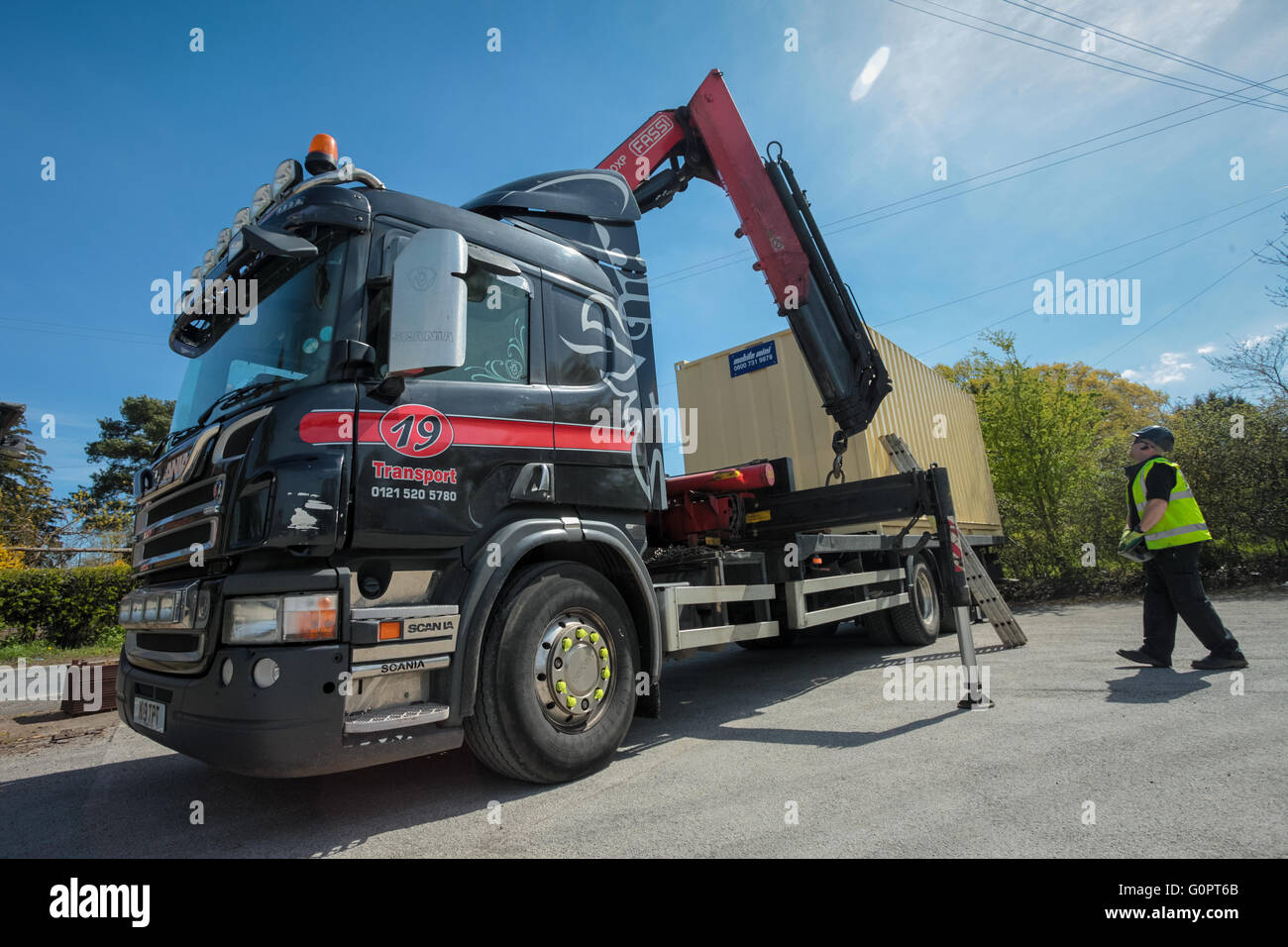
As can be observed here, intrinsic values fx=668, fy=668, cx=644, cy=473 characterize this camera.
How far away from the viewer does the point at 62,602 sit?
933 cm

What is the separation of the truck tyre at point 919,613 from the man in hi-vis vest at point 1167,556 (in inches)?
89.0

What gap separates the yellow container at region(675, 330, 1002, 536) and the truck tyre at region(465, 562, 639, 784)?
132 inches

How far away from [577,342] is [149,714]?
261 centimetres

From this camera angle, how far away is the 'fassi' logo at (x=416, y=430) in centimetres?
280

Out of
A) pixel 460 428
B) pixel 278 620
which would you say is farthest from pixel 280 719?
pixel 460 428

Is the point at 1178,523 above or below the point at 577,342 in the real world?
below

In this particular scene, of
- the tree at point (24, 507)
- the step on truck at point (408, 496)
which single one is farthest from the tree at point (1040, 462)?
the tree at point (24, 507)

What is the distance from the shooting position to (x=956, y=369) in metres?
26.8

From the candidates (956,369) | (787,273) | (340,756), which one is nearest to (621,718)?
(340,756)

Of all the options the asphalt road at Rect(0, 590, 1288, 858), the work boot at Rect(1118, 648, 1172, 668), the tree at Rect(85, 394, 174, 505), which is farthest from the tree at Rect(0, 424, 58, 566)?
the work boot at Rect(1118, 648, 1172, 668)

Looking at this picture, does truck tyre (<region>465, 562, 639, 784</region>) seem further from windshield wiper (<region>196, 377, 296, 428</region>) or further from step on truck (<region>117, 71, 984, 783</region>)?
windshield wiper (<region>196, 377, 296, 428</region>)

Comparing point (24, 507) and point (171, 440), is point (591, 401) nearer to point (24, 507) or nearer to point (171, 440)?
point (171, 440)

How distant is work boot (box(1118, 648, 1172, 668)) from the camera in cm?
489
